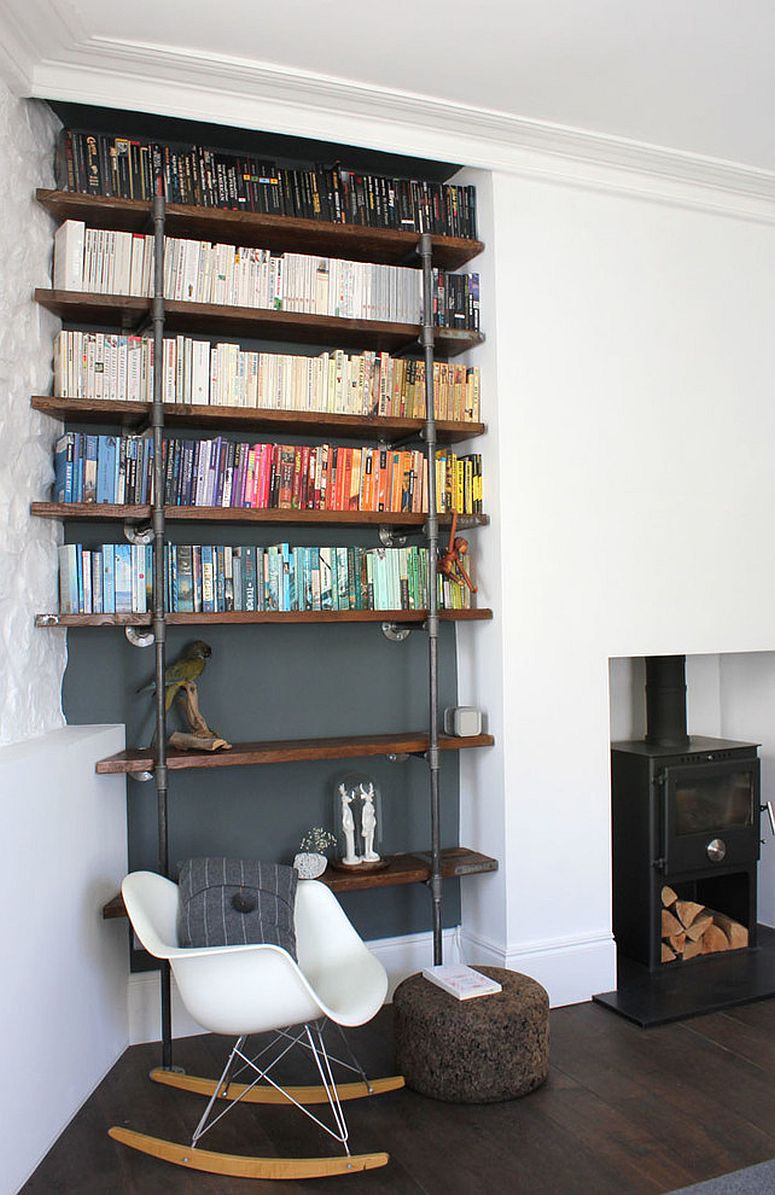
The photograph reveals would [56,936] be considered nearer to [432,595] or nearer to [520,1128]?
[520,1128]

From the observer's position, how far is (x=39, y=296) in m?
3.05

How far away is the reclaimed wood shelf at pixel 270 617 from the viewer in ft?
10.0

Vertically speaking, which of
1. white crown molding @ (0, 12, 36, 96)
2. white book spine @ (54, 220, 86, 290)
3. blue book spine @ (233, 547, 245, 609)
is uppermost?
white crown molding @ (0, 12, 36, 96)

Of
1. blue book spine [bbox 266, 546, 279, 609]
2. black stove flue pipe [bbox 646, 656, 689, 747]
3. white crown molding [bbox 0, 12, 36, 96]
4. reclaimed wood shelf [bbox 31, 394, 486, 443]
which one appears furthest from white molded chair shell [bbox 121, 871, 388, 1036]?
white crown molding [bbox 0, 12, 36, 96]

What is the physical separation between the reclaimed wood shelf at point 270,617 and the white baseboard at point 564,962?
116 cm

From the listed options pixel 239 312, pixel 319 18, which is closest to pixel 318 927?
pixel 239 312

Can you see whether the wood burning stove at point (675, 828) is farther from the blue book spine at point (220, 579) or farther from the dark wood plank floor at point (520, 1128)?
the blue book spine at point (220, 579)

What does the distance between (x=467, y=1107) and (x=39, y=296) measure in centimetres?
263

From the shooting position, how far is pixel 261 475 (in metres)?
3.36

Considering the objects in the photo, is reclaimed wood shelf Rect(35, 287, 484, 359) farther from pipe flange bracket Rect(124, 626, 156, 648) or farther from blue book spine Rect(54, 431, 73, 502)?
pipe flange bracket Rect(124, 626, 156, 648)

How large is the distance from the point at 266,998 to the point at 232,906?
0.35 metres

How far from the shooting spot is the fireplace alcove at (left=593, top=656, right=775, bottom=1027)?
148 inches

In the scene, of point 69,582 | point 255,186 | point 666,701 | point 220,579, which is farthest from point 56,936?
point 666,701

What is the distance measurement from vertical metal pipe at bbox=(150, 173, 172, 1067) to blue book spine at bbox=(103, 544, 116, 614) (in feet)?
0.57
